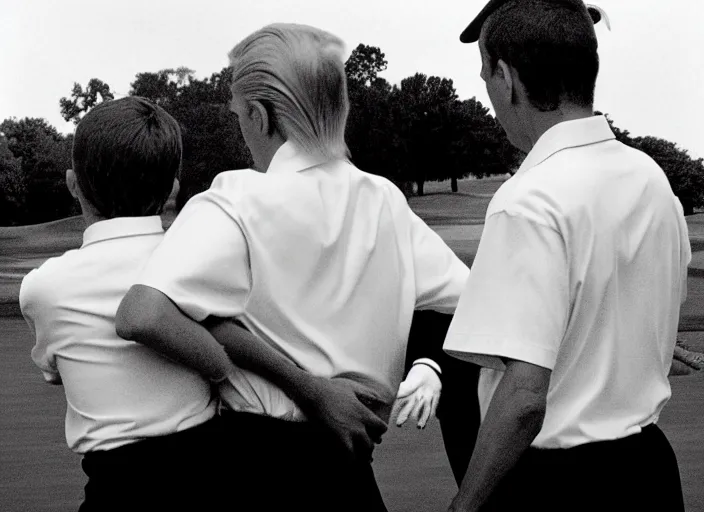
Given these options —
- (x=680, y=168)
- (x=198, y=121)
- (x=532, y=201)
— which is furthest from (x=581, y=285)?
(x=198, y=121)

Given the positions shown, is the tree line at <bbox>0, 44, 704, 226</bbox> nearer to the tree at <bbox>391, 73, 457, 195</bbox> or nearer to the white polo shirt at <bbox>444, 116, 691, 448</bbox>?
the tree at <bbox>391, 73, 457, 195</bbox>

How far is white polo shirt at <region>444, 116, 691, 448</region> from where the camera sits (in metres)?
1.84

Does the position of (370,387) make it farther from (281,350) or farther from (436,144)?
(436,144)

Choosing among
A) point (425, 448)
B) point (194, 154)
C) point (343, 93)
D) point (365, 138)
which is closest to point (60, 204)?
point (194, 154)

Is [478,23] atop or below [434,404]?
atop

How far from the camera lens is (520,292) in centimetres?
185

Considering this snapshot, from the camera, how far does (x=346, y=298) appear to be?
2193mm

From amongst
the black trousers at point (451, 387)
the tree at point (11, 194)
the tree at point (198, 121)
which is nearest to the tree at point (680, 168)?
the tree at point (198, 121)

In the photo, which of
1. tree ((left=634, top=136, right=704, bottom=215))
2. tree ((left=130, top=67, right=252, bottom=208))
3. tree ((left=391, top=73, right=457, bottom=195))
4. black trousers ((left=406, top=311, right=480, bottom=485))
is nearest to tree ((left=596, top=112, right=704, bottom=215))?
tree ((left=634, top=136, right=704, bottom=215))

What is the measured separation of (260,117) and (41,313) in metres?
0.57

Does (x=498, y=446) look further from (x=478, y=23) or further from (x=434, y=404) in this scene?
(x=478, y=23)

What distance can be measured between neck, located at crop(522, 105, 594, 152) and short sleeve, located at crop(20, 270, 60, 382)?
3.18 feet

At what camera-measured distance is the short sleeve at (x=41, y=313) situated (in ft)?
7.46

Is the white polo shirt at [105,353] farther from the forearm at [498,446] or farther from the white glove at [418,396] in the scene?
the forearm at [498,446]
